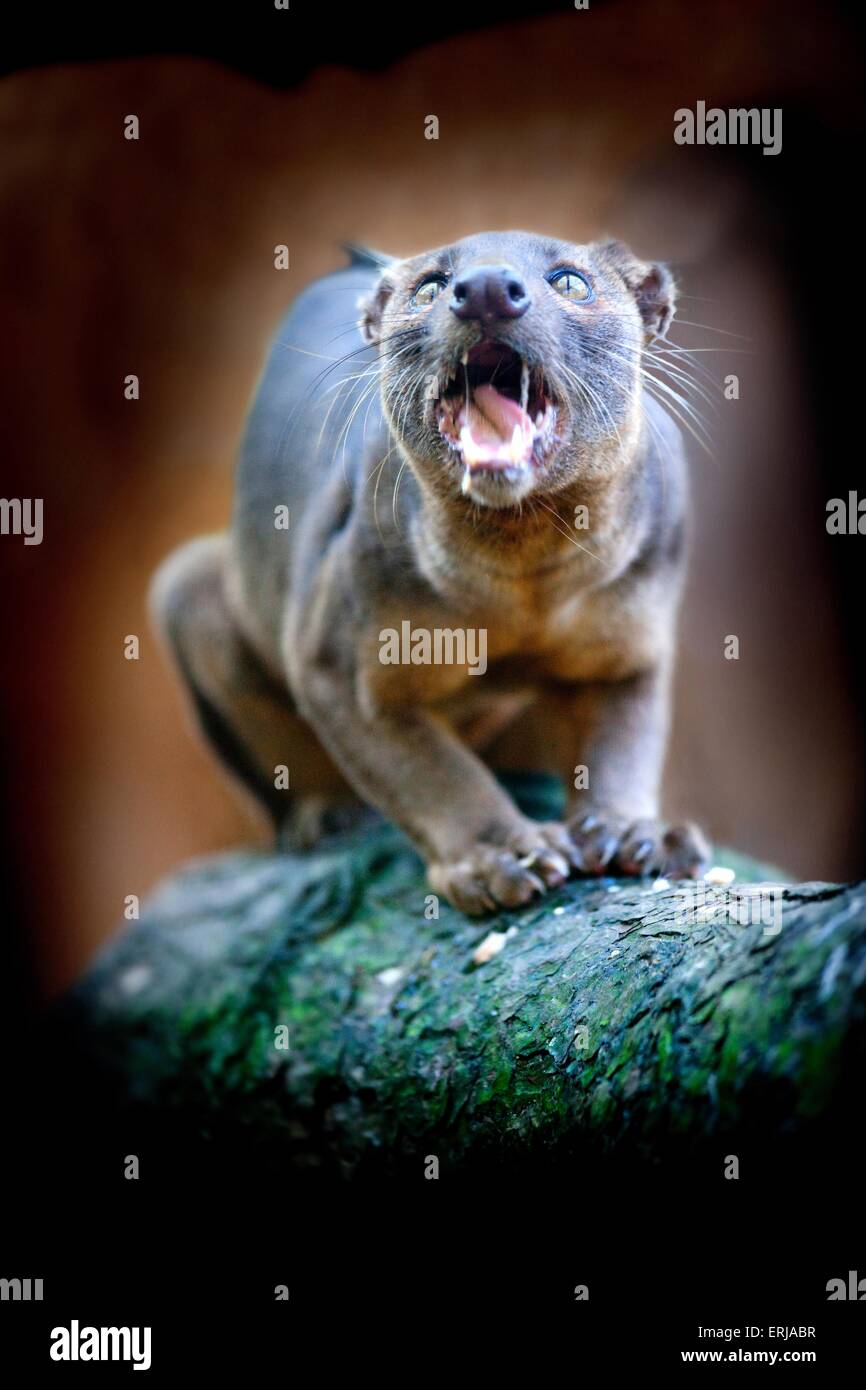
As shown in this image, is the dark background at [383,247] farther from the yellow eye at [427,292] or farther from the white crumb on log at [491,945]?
the white crumb on log at [491,945]

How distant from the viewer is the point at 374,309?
139 inches

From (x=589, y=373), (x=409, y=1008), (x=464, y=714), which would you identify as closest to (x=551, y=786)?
(x=464, y=714)

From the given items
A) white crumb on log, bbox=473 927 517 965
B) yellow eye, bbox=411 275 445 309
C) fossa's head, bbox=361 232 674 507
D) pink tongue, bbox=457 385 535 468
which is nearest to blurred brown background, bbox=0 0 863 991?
fossa's head, bbox=361 232 674 507

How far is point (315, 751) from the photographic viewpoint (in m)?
5.15

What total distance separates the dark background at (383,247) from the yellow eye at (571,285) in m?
0.67

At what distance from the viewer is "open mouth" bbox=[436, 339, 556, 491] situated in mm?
3027

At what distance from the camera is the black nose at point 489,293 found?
2.91 metres

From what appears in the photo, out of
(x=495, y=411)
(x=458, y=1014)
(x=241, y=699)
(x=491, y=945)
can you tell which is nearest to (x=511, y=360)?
(x=495, y=411)

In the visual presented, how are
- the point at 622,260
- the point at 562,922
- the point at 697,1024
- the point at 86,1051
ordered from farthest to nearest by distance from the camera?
1. the point at 86,1051
2. the point at 622,260
3. the point at 562,922
4. the point at 697,1024

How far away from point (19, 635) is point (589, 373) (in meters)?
5.02

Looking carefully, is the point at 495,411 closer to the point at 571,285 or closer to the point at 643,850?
the point at 571,285

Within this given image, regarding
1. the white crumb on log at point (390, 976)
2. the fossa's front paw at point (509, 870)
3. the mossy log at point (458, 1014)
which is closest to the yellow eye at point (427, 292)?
the fossa's front paw at point (509, 870)

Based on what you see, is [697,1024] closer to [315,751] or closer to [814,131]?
[315,751]

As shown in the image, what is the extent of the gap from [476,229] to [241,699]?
93.4 inches
